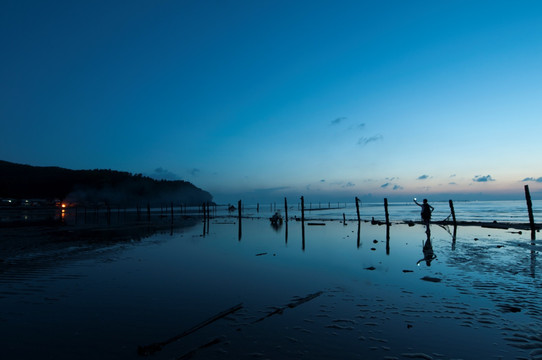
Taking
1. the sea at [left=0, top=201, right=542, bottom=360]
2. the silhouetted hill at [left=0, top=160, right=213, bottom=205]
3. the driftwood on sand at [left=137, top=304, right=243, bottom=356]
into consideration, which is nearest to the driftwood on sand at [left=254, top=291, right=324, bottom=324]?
the sea at [left=0, top=201, right=542, bottom=360]

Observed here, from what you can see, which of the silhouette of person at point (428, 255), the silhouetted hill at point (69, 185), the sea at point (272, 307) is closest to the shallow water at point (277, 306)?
the sea at point (272, 307)

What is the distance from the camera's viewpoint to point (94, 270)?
41.3ft

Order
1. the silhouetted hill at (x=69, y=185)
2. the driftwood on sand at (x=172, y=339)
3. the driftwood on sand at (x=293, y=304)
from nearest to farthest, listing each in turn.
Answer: the driftwood on sand at (x=172, y=339) < the driftwood on sand at (x=293, y=304) < the silhouetted hill at (x=69, y=185)

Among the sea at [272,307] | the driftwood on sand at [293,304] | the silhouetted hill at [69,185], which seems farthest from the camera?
the silhouetted hill at [69,185]

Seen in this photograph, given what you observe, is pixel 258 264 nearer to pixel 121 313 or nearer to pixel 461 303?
pixel 121 313

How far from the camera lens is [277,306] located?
8250 millimetres

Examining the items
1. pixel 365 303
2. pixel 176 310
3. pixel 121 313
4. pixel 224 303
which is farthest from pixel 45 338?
pixel 365 303

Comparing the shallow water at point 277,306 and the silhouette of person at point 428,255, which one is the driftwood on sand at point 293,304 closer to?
the shallow water at point 277,306

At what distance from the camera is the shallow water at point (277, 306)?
227 inches

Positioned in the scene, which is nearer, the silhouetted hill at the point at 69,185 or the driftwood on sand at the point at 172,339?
the driftwood on sand at the point at 172,339

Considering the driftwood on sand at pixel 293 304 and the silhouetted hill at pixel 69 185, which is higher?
the silhouetted hill at pixel 69 185

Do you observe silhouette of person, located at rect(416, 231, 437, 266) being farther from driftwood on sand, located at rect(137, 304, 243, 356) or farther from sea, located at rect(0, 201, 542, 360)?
driftwood on sand, located at rect(137, 304, 243, 356)

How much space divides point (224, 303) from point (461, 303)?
6812mm

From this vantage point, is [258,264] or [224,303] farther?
[258,264]
